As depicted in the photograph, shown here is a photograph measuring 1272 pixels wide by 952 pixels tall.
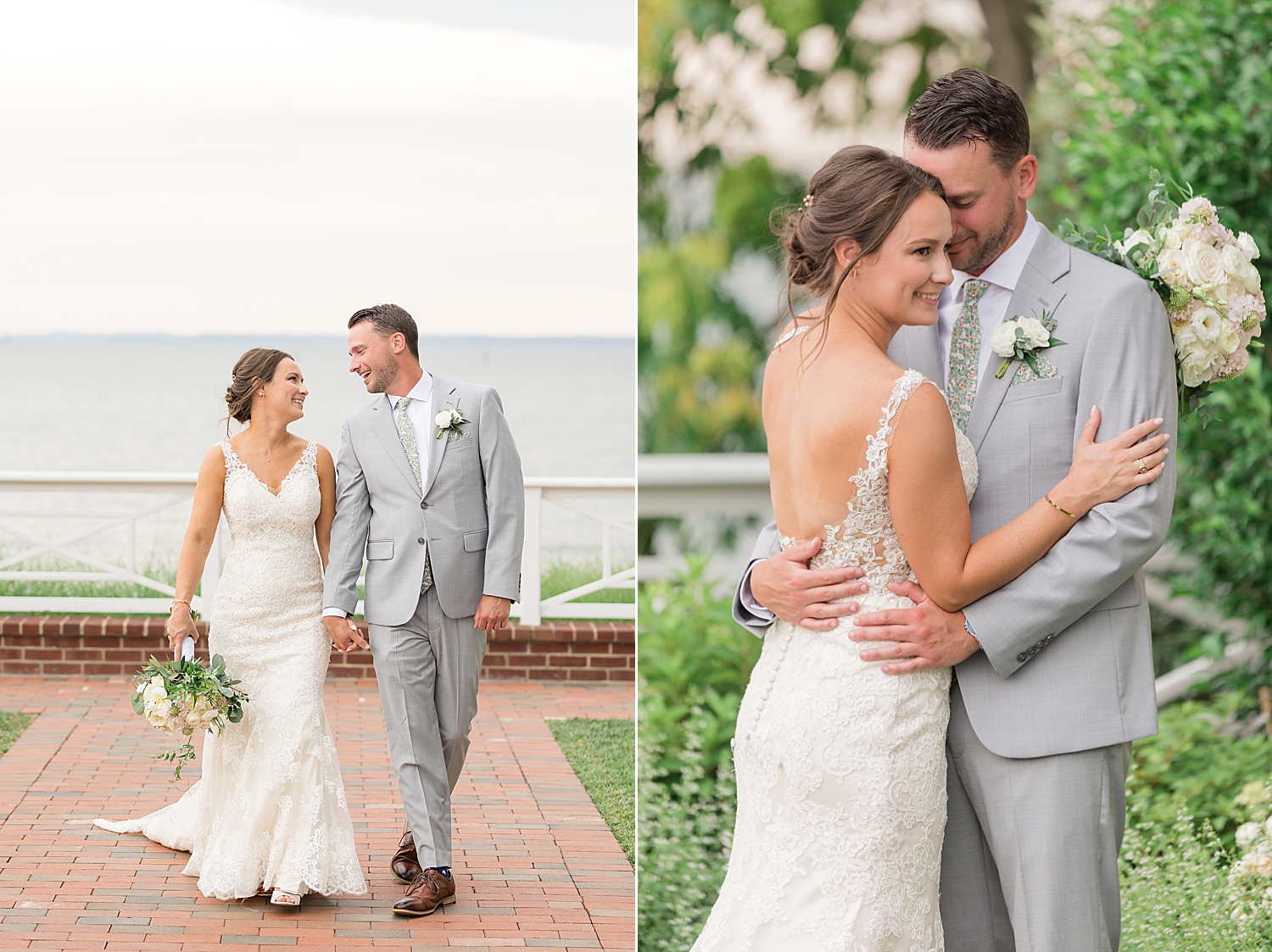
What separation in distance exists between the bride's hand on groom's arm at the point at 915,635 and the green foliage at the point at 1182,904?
219 centimetres

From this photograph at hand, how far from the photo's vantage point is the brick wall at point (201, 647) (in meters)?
7.70

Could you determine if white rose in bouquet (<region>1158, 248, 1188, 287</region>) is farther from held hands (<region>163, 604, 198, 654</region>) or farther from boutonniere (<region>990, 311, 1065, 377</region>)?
held hands (<region>163, 604, 198, 654</region>)

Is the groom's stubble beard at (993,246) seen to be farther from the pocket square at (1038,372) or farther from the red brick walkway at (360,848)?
the red brick walkway at (360,848)

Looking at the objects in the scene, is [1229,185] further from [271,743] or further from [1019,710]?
[271,743]

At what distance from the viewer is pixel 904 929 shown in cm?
234

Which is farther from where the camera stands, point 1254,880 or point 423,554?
point 423,554

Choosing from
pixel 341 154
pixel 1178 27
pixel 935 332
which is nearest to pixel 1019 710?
pixel 935 332

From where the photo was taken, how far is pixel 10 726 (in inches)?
260

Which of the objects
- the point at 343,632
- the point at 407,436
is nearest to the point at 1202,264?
the point at 407,436

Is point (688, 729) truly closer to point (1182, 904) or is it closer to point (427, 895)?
point (427, 895)

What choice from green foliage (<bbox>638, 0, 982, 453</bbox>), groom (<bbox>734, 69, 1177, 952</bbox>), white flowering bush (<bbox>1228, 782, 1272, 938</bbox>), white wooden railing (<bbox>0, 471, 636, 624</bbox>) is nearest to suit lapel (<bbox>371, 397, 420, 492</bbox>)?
green foliage (<bbox>638, 0, 982, 453</bbox>)

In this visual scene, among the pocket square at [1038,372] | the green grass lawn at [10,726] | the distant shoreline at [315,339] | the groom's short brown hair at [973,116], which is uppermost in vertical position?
the distant shoreline at [315,339]

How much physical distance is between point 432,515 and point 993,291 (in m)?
2.34

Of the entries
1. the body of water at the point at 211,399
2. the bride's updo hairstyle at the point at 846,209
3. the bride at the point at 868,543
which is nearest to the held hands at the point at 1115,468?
the bride at the point at 868,543
